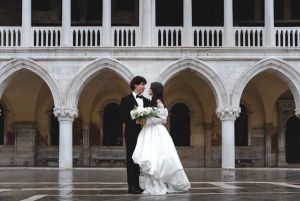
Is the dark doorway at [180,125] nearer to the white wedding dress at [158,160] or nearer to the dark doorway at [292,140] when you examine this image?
the dark doorway at [292,140]

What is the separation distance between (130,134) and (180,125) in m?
17.4

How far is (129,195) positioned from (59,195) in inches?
43.8

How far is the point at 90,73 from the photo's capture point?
850 inches

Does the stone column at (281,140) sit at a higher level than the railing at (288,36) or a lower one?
lower

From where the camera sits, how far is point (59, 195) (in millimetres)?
8711

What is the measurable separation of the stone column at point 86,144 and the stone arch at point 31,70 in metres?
4.89

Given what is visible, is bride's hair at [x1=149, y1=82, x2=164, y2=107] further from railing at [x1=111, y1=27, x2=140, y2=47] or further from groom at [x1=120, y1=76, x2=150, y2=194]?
railing at [x1=111, y1=27, x2=140, y2=47]

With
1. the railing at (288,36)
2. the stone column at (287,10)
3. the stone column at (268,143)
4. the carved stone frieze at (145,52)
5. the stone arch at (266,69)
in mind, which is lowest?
the stone column at (268,143)

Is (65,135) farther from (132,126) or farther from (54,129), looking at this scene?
(132,126)

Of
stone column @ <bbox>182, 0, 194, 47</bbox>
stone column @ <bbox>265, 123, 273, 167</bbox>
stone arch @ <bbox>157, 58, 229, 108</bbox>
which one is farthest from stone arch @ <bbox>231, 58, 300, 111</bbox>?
stone column @ <bbox>265, 123, 273, 167</bbox>

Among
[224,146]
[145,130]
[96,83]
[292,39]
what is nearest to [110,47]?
[96,83]

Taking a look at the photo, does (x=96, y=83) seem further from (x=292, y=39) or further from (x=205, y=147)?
(x=292, y=39)

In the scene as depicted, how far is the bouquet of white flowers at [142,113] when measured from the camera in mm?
8766

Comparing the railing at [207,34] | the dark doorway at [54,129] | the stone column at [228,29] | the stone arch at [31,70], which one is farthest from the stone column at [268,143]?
the stone arch at [31,70]
